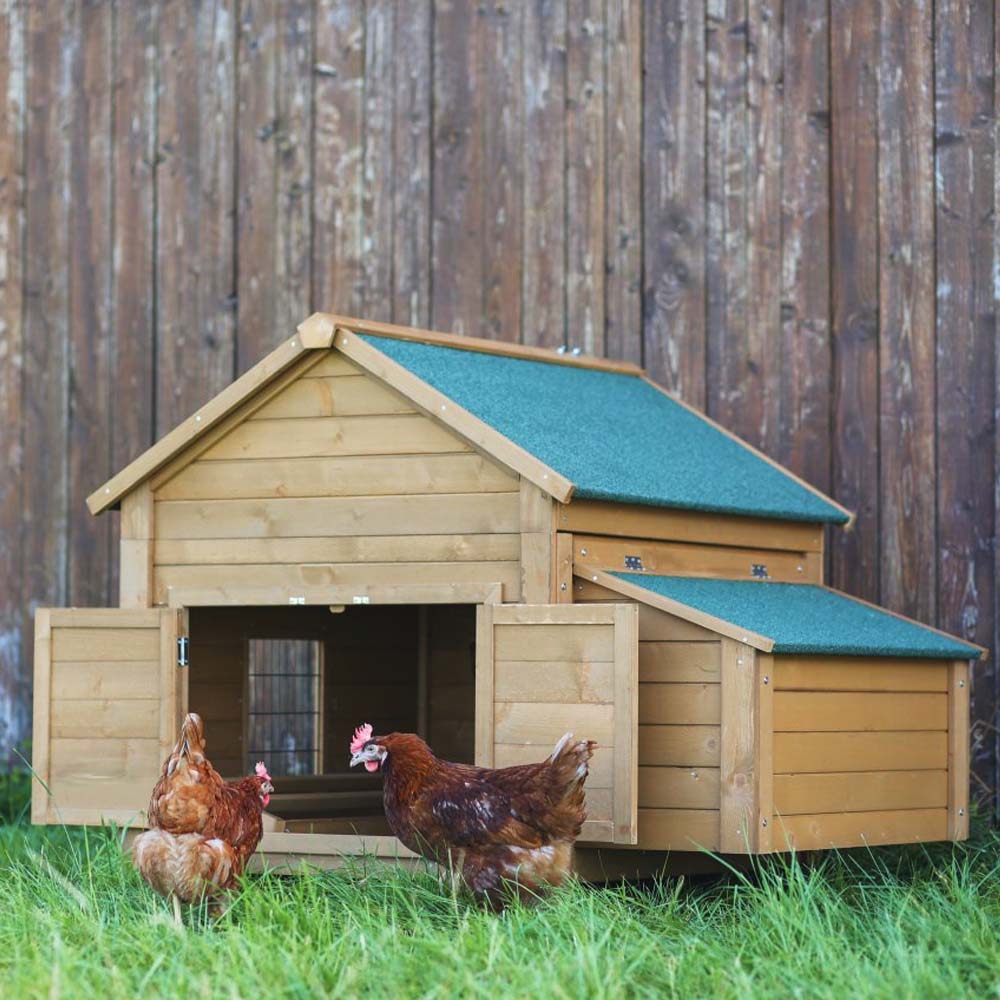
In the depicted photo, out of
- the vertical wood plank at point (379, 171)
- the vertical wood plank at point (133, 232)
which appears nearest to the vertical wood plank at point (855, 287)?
the vertical wood plank at point (379, 171)

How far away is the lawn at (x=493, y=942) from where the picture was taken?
14.9ft

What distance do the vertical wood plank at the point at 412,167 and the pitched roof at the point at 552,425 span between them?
4.38 ft

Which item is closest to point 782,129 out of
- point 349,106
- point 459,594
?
point 349,106

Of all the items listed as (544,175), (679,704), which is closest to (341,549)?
(679,704)

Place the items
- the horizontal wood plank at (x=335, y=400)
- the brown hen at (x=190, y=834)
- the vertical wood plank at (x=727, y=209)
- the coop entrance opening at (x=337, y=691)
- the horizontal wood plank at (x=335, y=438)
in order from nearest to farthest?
the brown hen at (x=190, y=834)
the horizontal wood plank at (x=335, y=438)
the horizontal wood plank at (x=335, y=400)
the coop entrance opening at (x=337, y=691)
the vertical wood plank at (x=727, y=209)

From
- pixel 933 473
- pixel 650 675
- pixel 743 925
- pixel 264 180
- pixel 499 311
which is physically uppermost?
pixel 264 180

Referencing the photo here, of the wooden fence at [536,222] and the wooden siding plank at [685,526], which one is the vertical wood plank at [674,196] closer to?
the wooden fence at [536,222]

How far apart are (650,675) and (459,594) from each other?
0.65 meters

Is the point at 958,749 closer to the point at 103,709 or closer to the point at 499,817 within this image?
the point at 499,817

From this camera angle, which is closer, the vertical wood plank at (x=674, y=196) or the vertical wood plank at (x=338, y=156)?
the vertical wood plank at (x=674, y=196)

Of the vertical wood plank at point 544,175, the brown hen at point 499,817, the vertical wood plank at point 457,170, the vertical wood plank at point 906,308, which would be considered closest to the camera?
the brown hen at point 499,817

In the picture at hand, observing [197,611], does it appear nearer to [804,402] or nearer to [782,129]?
[804,402]

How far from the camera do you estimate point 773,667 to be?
572 cm

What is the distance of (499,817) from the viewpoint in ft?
18.2
